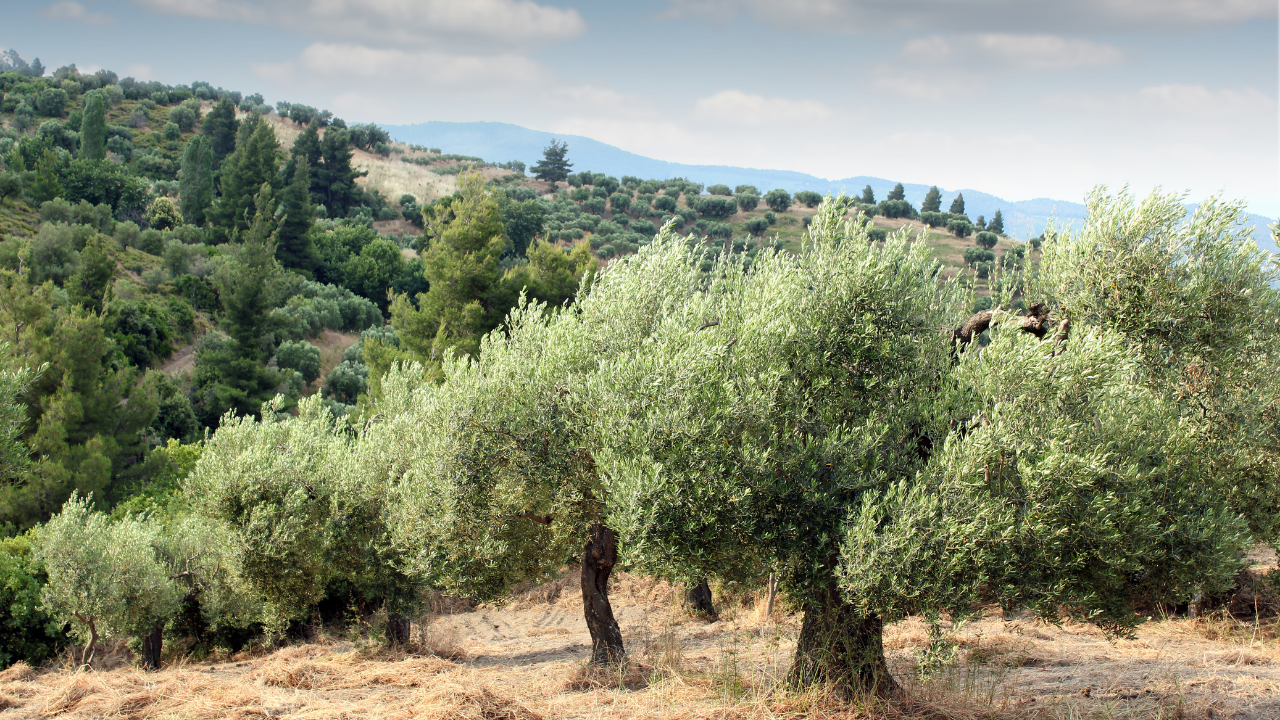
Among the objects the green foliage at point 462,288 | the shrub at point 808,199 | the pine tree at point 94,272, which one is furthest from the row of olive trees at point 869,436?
the shrub at point 808,199

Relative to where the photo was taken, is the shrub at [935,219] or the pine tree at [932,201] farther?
the pine tree at [932,201]

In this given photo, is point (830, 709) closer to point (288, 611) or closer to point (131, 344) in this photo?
point (288, 611)

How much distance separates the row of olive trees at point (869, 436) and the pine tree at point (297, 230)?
63.7 m

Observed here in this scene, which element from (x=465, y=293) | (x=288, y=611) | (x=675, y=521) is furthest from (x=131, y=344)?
(x=675, y=521)

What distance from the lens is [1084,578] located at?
1091cm

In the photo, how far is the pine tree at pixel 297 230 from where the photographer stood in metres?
73.4

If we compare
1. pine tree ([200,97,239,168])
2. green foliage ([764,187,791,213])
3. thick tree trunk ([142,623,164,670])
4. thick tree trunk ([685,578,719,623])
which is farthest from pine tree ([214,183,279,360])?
green foliage ([764,187,791,213])

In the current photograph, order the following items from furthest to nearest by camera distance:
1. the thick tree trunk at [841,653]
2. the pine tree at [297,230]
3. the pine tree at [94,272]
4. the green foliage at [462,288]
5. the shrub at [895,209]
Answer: the shrub at [895,209] → the pine tree at [297,230] → the pine tree at [94,272] → the green foliage at [462,288] → the thick tree trunk at [841,653]

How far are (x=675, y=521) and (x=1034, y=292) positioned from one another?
1013 centimetres

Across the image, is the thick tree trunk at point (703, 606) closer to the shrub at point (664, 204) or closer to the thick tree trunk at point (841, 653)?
the thick tree trunk at point (841, 653)

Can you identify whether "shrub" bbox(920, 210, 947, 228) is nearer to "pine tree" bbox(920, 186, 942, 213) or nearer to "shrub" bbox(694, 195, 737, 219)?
"pine tree" bbox(920, 186, 942, 213)

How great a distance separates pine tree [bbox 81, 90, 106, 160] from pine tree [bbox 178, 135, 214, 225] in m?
9.11

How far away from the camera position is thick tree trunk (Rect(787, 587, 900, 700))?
1202cm

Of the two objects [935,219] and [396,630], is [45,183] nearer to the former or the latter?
[396,630]
